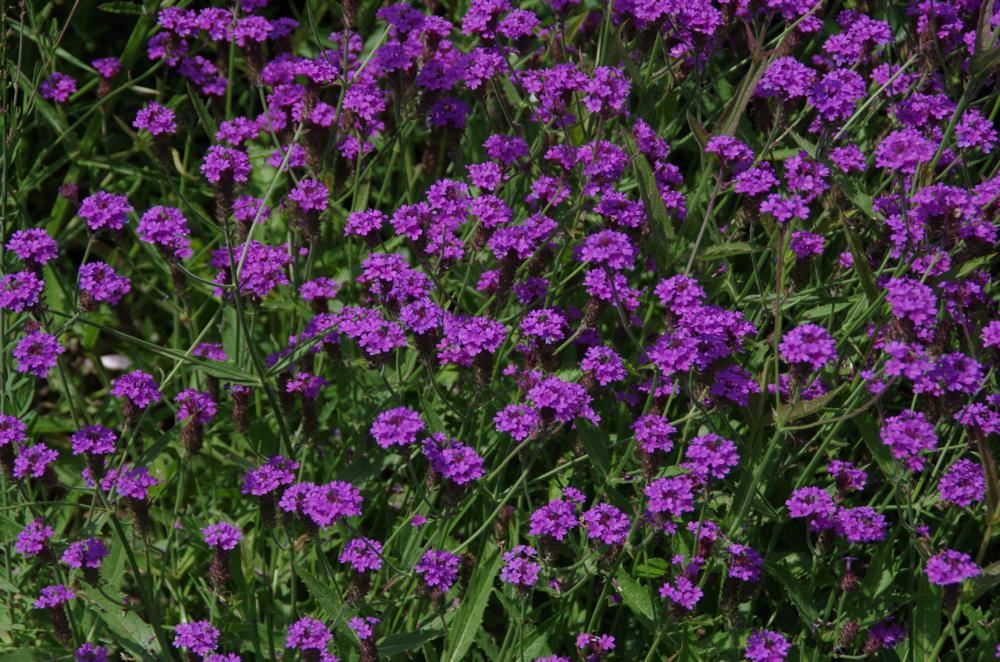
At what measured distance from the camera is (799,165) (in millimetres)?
2975

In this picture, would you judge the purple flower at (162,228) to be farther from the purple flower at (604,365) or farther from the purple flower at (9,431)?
the purple flower at (604,365)

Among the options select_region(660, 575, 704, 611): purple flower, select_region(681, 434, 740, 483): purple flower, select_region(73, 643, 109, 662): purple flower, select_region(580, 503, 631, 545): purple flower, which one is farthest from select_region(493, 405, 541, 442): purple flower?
select_region(73, 643, 109, 662): purple flower

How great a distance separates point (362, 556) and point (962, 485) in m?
1.38

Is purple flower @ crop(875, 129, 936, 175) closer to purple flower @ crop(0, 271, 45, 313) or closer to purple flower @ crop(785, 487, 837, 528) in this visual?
purple flower @ crop(785, 487, 837, 528)

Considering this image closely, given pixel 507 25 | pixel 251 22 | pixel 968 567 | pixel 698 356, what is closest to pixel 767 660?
pixel 968 567

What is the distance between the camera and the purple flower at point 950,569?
2.55m

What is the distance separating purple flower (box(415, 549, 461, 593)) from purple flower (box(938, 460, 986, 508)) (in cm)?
113

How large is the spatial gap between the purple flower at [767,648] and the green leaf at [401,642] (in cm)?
73

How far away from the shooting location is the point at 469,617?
2732 mm

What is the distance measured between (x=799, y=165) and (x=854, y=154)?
21cm

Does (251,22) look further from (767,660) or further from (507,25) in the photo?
(767,660)

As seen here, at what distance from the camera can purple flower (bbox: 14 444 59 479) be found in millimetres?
2740

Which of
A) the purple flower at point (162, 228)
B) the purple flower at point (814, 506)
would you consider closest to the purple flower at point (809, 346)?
the purple flower at point (814, 506)

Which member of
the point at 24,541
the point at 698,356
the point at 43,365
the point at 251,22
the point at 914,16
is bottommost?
the point at 24,541
